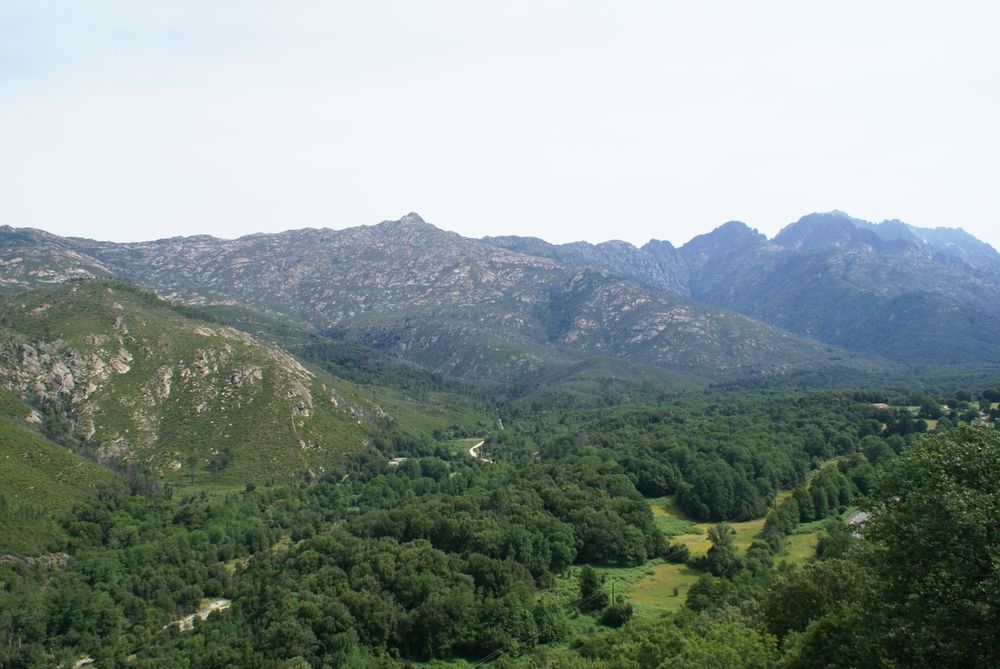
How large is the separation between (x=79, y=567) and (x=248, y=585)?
1343 inches

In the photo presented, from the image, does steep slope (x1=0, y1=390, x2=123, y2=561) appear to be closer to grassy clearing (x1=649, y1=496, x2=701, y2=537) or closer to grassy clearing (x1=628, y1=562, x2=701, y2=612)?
grassy clearing (x1=628, y1=562, x2=701, y2=612)

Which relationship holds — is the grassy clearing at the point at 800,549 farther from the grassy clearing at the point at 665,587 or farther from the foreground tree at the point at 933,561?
the foreground tree at the point at 933,561

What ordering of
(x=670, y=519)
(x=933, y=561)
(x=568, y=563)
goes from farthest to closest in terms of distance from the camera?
(x=670, y=519) < (x=568, y=563) < (x=933, y=561)

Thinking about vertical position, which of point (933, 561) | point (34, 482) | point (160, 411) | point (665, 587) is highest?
point (933, 561)

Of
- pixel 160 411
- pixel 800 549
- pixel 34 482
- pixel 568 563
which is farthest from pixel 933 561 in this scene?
pixel 160 411

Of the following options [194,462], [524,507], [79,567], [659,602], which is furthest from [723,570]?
[194,462]

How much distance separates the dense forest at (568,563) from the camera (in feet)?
107

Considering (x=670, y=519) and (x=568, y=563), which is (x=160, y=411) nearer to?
(x=568, y=563)

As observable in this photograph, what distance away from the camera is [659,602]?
85.1m

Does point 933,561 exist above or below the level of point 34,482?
above

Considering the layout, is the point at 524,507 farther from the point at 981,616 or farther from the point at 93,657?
the point at 981,616

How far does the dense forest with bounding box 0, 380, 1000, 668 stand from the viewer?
32.6m

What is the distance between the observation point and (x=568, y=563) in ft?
327

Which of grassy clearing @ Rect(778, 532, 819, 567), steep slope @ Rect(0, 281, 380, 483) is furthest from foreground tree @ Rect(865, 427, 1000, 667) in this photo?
steep slope @ Rect(0, 281, 380, 483)
